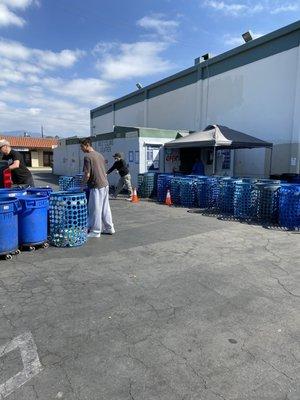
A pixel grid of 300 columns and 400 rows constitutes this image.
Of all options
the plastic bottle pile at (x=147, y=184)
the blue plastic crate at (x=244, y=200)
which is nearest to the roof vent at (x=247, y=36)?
the plastic bottle pile at (x=147, y=184)

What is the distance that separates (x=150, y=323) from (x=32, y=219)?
3395 millimetres

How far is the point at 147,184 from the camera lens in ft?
48.1

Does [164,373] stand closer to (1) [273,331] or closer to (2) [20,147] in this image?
(1) [273,331]

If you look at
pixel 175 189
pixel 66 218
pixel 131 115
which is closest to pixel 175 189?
pixel 175 189

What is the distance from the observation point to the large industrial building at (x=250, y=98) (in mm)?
15791

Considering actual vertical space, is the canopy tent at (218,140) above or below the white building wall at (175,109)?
below

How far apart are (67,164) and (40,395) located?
26693 millimetres

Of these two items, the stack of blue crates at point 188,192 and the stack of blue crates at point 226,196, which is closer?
the stack of blue crates at point 226,196

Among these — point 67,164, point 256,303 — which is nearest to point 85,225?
point 256,303

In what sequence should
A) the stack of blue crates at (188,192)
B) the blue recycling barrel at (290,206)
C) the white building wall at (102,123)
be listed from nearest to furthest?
the blue recycling barrel at (290,206) < the stack of blue crates at (188,192) < the white building wall at (102,123)

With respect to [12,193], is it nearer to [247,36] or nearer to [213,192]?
[213,192]

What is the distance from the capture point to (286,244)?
7.13m

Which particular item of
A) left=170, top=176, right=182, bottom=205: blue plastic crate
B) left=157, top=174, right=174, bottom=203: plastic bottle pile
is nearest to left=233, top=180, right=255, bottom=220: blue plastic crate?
left=170, top=176, right=182, bottom=205: blue plastic crate

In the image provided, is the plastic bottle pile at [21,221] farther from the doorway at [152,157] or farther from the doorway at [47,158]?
the doorway at [47,158]
